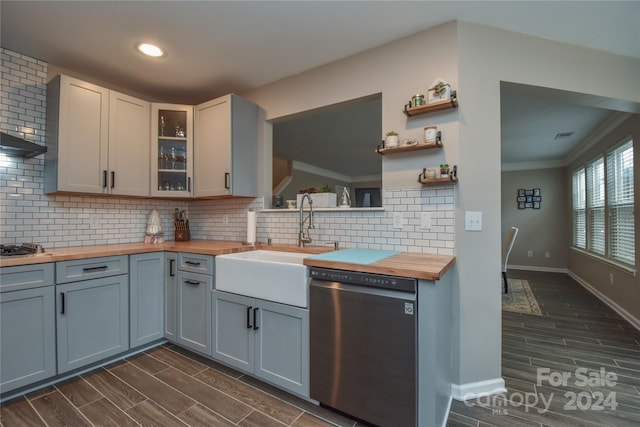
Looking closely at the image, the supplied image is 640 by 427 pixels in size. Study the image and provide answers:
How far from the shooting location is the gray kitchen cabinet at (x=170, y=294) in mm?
2404

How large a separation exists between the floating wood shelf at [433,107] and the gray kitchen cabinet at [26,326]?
8.70ft

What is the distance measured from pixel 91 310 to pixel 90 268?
31 centimetres

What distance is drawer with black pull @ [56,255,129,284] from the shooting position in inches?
76.4

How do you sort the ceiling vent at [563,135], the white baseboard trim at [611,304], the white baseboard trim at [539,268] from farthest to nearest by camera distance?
the white baseboard trim at [539,268], the ceiling vent at [563,135], the white baseboard trim at [611,304]

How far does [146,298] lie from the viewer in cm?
238

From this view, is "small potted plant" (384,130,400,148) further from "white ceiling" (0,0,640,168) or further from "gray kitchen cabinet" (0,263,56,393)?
"gray kitchen cabinet" (0,263,56,393)

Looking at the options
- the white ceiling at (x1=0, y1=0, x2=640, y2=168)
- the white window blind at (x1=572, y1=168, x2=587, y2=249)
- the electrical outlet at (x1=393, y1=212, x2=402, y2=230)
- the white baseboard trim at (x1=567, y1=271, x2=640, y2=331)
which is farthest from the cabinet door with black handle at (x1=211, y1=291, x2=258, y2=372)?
the white window blind at (x1=572, y1=168, x2=587, y2=249)

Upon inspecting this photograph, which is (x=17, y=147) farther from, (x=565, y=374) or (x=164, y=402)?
(x=565, y=374)

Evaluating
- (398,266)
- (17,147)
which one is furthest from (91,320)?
(398,266)

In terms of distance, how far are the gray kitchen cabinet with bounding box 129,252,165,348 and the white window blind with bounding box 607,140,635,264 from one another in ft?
16.3

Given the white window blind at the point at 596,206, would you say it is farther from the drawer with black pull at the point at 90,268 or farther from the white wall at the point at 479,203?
the drawer with black pull at the point at 90,268

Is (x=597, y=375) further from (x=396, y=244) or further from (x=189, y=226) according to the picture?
(x=189, y=226)

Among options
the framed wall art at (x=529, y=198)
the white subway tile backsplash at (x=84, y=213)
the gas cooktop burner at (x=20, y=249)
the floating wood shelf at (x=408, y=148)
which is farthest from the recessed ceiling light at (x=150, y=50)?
the framed wall art at (x=529, y=198)

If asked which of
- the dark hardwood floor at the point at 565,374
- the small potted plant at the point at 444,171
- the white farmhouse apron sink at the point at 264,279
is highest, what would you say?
the small potted plant at the point at 444,171
